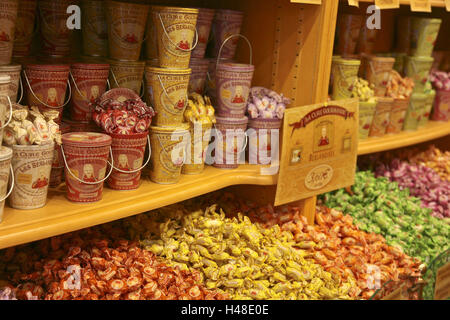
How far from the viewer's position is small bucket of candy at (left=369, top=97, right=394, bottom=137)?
8.75 feet

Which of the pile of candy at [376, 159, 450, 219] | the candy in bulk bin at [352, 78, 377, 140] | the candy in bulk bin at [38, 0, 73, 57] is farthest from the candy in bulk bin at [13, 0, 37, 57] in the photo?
the pile of candy at [376, 159, 450, 219]

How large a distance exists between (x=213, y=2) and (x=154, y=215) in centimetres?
97

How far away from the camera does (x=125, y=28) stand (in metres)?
1.75

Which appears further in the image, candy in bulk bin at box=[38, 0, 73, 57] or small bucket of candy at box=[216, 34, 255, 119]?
small bucket of candy at box=[216, 34, 255, 119]

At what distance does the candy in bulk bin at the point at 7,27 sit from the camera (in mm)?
1466

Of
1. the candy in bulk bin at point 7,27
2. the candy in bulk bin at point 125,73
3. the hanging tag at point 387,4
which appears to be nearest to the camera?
the candy in bulk bin at point 7,27

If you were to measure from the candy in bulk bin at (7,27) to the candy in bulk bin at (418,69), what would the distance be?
2.10 m

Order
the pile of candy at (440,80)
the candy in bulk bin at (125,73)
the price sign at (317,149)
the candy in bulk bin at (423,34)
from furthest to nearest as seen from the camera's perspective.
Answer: the pile of candy at (440,80) < the candy in bulk bin at (423,34) < the price sign at (317,149) < the candy in bulk bin at (125,73)

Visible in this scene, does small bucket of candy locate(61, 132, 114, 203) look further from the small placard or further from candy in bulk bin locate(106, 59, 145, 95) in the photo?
the small placard

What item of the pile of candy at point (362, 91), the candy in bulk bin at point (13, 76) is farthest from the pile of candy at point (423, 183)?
the candy in bulk bin at point (13, 76)

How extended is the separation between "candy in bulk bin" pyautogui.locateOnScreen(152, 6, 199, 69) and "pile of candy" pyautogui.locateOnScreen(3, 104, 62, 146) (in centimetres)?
43

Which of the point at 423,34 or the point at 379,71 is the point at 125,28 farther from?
the point at 423,34

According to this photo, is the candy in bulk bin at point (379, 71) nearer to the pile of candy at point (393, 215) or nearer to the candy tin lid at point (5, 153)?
the pile of candy at point (393, 215)
